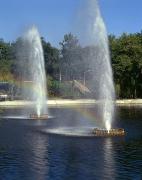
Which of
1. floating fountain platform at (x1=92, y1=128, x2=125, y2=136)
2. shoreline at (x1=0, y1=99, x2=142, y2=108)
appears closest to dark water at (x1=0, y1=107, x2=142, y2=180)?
floating fountain platform at (x1=92, y1=128, x2=125, y2=136)

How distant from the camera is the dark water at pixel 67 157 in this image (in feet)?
64.4

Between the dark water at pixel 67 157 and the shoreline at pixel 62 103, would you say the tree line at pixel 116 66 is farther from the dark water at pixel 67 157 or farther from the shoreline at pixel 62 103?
the dark water at pixel 67 157

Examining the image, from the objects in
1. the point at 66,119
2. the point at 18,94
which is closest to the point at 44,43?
the point at 18,94

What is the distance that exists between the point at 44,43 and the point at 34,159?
107606mm

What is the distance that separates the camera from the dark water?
19625 mm

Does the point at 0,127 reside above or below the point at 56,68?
below

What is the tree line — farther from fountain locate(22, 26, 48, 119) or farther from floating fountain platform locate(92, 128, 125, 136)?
floating fountain platform locate(92, 128, 125, 136)

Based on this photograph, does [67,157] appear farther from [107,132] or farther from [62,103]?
[62,103]

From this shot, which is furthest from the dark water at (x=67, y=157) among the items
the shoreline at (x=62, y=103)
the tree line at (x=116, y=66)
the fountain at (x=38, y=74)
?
the tree line at (x=116, y=66)

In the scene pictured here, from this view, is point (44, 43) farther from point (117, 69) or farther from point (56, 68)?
point (117, 69)

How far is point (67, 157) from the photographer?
2312 centimetres

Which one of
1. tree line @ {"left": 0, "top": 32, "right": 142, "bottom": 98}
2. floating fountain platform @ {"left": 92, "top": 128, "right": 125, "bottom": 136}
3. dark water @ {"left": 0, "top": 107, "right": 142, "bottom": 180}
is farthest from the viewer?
tree line @ {"left": 0, "top": 32, "right": 142, "bottom": 98}

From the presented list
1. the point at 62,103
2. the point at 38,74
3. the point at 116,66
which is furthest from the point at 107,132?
the point at 116,66

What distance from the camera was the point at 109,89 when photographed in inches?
1271
